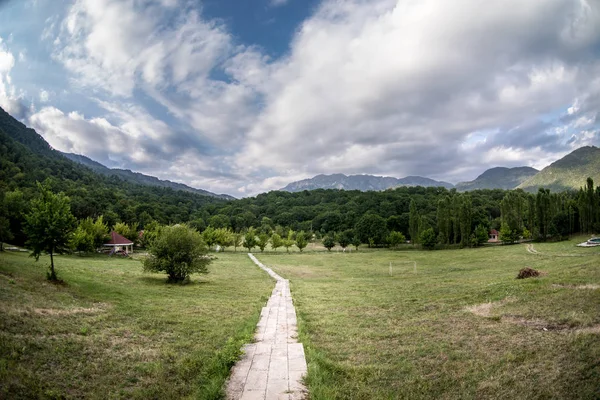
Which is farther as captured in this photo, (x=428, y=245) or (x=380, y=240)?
(x=380, y=240)

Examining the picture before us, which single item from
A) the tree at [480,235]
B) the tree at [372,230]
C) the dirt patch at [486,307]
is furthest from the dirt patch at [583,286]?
the tree at [372,230]

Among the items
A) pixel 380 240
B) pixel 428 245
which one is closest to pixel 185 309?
pixel 428 245

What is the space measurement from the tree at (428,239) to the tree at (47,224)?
80.7 meters

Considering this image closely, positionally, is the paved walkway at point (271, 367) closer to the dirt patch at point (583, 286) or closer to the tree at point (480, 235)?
the dirt patch at point (583, 286)

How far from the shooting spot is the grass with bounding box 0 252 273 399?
25.8ft

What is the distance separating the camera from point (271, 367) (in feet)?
32.1

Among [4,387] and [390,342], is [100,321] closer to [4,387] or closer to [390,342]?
[4,387]

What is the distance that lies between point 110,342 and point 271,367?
5837 millimetres

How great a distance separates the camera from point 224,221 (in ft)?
467

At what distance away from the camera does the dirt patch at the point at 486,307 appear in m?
14.7

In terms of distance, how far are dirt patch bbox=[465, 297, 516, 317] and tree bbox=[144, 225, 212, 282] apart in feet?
77.7

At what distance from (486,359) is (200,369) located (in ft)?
27.8

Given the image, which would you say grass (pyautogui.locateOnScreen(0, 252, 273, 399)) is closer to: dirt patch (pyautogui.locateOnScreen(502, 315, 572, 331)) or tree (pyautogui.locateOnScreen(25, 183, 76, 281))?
tree (pyautogui.locateOnScreen(25, 183, 76, 281))

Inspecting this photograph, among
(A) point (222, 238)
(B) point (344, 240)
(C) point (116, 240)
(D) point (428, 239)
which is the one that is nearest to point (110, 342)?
(C) point (116, 240)
